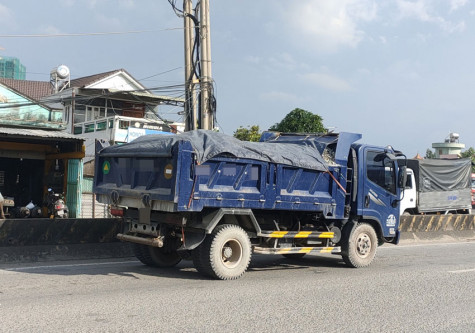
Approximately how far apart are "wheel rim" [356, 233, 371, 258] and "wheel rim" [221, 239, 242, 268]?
295cm

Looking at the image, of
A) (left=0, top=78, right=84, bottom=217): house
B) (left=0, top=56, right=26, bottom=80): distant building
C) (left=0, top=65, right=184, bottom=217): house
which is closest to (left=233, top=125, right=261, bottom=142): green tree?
(left=0, top=65, right=184, bottom=217): house

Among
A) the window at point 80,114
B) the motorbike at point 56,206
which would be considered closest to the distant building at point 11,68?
the window at point 80,114

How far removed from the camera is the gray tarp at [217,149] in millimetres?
7918

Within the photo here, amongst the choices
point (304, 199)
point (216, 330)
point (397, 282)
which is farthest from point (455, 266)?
point (216, 330)

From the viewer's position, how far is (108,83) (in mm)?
32594

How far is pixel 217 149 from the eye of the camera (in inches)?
313

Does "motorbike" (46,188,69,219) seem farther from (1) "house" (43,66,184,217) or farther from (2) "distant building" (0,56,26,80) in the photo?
(2) "distant building" (0,56,26,80)

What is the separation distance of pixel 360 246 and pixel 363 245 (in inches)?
3.4

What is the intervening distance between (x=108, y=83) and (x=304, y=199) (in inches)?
1017

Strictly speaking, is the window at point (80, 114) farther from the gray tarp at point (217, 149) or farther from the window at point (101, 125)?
the gray tarp at point (217, 149)

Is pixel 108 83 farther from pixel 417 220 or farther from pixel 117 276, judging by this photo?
pixel 117 276

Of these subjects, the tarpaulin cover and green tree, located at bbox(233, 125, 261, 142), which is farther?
Result: green tree, located at bbox(233, 125, 261, 142)

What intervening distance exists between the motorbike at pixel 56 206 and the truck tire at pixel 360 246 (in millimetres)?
8705

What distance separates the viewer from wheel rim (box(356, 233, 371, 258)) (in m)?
10.3
